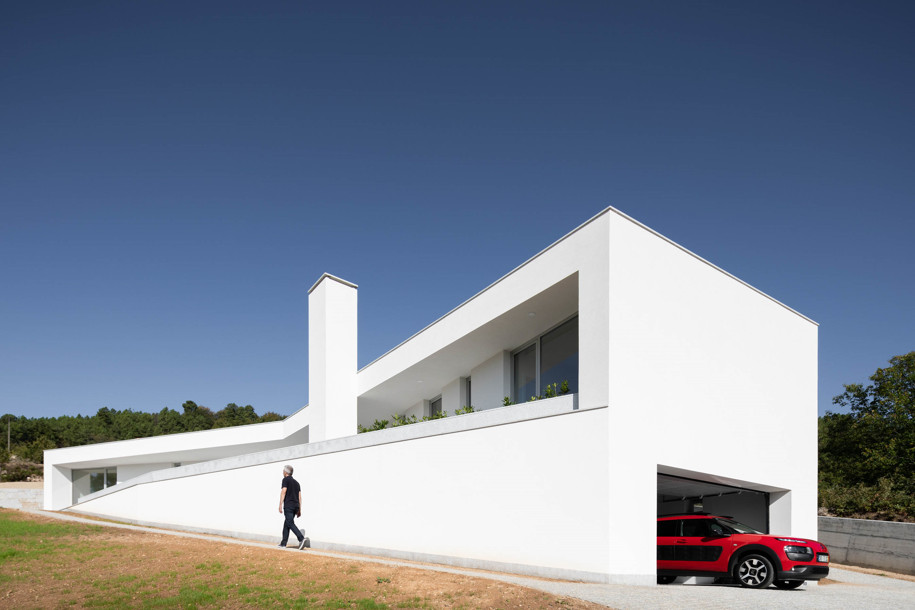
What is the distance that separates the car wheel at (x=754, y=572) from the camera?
11.8 m

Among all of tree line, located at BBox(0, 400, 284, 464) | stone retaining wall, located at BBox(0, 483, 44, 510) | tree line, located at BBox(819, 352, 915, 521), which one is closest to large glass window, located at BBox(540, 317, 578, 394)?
tree line, located at BBox(819, 352, 915, 521)

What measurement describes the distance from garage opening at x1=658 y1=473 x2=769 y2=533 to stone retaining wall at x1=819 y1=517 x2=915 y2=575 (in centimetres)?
405

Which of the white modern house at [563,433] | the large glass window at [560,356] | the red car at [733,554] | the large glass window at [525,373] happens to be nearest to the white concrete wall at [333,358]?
the white modern house at [563,433]

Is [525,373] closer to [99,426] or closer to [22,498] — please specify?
[22,498]

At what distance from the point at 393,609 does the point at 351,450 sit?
7.14 meters

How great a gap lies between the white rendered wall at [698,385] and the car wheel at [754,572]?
1.90 meters

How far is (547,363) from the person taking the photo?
16.6 meters

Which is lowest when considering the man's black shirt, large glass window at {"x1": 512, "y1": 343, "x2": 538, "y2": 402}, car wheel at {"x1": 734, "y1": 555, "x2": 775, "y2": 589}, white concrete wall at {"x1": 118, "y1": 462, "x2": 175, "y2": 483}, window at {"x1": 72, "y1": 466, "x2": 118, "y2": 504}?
window at {"x1": 72, "y1": 466, "x2": 118, "y2": 504}

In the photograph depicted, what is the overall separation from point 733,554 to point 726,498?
5800mm

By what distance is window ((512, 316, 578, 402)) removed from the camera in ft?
50.3

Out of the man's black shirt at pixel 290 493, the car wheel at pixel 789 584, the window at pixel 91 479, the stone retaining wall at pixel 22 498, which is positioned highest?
the man's black shirt at pixel 290 493

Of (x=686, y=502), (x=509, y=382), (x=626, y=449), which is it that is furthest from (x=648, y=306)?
(x=686, y=502)

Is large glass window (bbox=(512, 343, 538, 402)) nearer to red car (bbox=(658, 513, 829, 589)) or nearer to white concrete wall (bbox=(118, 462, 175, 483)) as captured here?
red car (bbox=(658, 513, 829, 589))

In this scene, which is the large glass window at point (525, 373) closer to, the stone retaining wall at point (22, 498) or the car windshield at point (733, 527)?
the car windshield at point (733, 527)
